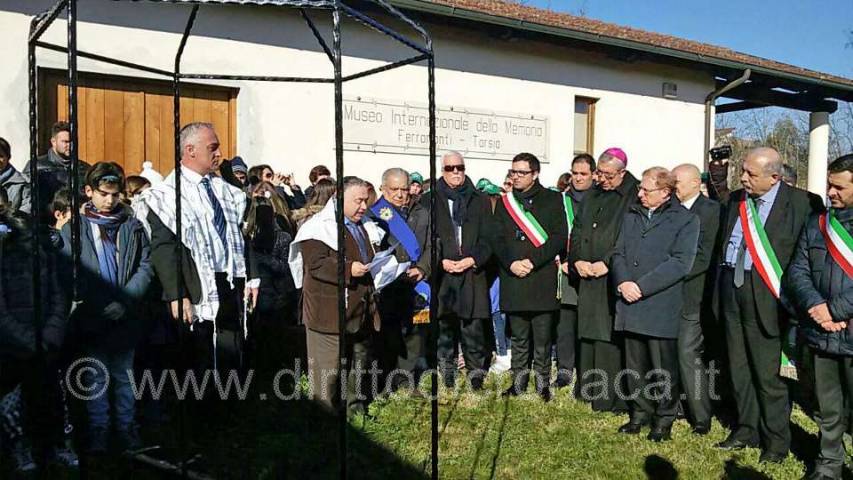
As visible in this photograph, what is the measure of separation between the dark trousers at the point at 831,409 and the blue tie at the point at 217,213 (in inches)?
146

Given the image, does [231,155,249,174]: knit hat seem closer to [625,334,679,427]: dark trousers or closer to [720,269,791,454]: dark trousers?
[625,334,679,427]: dark trousers

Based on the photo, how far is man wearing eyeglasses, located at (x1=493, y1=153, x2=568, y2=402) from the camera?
6.10 meters

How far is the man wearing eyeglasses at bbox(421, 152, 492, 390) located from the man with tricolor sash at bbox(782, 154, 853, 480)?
2.58 m

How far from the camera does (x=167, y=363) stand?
18.7 feet

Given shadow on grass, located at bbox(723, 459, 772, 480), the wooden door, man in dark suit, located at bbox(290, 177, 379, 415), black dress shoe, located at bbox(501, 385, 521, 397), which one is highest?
the wooden door

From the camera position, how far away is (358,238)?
5293 mm

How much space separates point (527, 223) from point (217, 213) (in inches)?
99.3

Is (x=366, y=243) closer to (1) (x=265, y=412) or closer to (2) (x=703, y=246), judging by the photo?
(1) (x=265, y=412)

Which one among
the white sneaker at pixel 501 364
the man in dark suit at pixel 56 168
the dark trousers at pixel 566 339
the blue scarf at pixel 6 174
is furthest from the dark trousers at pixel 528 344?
the blue scarf at pixel 6 174

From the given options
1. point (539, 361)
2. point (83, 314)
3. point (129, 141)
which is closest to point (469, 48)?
point (129, 141)

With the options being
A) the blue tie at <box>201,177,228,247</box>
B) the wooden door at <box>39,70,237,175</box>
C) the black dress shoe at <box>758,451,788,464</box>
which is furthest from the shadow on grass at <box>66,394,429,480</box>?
the wooden door at <box>39,70,237,175</box>

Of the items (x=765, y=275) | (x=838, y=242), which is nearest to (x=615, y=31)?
(x=765, y=275)

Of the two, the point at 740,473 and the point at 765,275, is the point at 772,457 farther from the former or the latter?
the point at 765,275

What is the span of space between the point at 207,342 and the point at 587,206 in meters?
3.06
